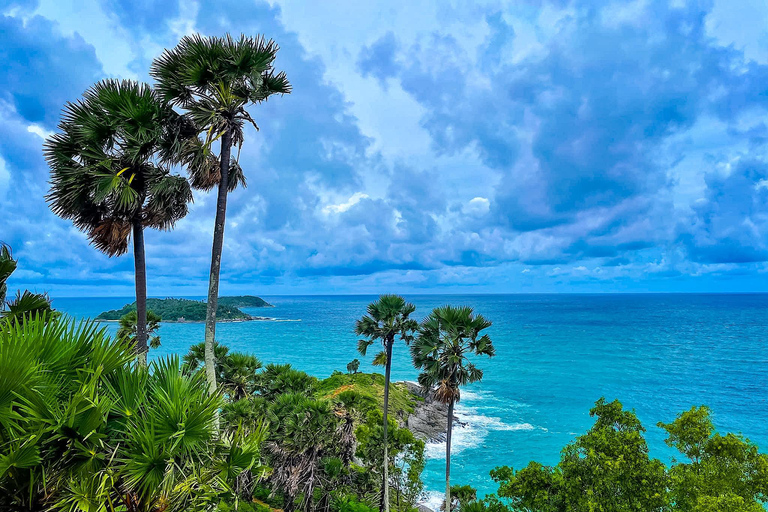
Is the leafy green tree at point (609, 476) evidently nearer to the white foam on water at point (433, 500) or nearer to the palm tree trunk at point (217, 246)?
the palm tree trunk at point (217, 246)

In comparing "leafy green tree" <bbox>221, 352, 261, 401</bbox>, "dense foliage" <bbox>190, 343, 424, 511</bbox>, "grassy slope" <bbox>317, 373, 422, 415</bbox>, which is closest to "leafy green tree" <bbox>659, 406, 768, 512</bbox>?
"dense foliage" <bbox>190, 343, 424, 511</bbox>

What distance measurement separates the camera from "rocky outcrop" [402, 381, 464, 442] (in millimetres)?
44156

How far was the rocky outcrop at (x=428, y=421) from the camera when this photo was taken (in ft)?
145

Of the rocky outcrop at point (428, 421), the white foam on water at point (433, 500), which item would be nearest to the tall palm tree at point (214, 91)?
the white foam on water at point (433, 500)

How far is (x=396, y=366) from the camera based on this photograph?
88250 millimetres

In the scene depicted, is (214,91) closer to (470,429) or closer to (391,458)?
(391,458)

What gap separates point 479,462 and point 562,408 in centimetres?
2595

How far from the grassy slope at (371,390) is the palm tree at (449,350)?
29275 millimetres

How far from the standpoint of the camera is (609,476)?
32.2 ft

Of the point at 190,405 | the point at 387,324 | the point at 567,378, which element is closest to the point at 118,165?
the point at 190,405

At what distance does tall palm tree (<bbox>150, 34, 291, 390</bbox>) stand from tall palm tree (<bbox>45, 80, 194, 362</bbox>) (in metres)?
0.58

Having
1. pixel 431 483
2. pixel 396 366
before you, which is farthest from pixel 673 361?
pixel 431 483

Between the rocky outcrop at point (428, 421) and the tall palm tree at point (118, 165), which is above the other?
the tall palm tree at point (118, 165)

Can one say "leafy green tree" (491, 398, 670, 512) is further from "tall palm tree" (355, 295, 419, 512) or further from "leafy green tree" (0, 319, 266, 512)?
"tall palm tree" (355, 295, 419, 512)
